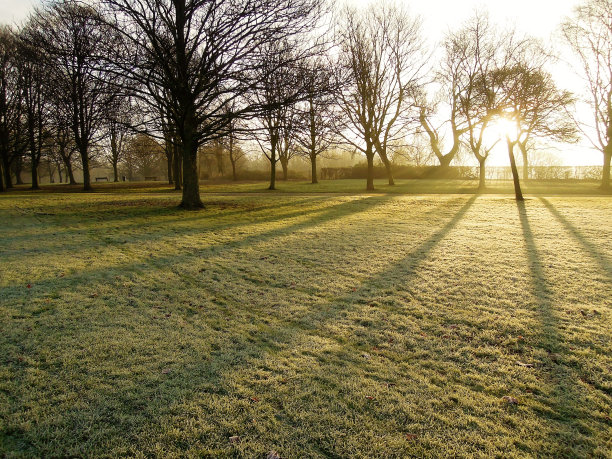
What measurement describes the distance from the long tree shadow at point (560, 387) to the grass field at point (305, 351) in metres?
0.02

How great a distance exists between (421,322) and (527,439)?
1.93m

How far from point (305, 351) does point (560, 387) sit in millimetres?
2429

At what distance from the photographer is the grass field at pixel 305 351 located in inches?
99.6

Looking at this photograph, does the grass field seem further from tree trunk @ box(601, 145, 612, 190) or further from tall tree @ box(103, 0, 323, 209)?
tree trunk @ box(601, 145, 612, 190)

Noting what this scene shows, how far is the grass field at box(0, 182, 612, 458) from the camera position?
2529 mm

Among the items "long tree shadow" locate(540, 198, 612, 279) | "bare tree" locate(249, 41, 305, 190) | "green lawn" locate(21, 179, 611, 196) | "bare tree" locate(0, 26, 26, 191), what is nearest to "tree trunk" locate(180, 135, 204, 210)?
"bare tree" locate(249, 41, 305, 190)

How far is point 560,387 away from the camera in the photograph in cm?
309

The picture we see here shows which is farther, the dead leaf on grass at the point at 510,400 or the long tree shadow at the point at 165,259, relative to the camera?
the long tree shadow at the point at 165,259

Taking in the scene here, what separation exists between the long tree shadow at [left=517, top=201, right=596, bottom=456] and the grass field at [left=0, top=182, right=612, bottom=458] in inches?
0.6

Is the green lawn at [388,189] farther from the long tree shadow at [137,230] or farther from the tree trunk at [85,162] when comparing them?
the long tree shadow at [137,230]

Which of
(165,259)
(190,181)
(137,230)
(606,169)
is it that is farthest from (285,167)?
(165,259)

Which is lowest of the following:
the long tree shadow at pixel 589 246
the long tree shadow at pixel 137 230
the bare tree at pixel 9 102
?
the long tree shadow at pixel 589 246

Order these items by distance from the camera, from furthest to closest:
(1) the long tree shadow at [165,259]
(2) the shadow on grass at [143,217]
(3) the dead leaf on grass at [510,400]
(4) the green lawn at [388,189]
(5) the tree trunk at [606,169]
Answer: (5) the tree trunk at [606,169]
(4) the green lawn at [388,189]
(2) the shadow on grass at [143,217]
(1) the long tree shadow at [165,259]
(3) the dead leaf on grass at [510,400]

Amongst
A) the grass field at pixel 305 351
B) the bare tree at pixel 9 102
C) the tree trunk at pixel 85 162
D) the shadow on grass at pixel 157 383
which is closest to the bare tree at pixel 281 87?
the grass field at pixel 305 351
